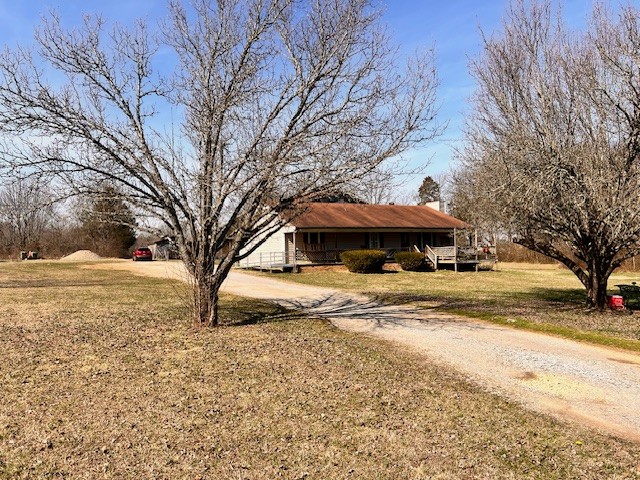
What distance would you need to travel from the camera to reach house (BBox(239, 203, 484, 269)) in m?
30.9

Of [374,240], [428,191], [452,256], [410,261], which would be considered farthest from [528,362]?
[428,191]

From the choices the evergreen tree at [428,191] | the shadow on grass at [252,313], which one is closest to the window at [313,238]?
the shadow on grass at [252,313]

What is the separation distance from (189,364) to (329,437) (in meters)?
3.24

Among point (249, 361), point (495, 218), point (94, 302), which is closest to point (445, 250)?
point (495, 218)

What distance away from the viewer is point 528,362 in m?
7.35

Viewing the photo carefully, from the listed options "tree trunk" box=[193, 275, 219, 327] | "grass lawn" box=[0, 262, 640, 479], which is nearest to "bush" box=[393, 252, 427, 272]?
"tree trunk" box=[193, 275, 219, 327]

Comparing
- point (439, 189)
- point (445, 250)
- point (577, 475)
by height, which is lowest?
point (577, 475)

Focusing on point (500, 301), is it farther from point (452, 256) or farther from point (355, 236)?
point (355, 236)

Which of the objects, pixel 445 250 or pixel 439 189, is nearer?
pixel 445 250

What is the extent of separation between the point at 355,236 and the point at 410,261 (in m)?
4.97

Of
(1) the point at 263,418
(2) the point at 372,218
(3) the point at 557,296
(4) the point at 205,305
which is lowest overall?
(1) the point at 263,418

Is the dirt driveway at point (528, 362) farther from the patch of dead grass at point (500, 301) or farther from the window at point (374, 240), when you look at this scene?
the window at point (374, 240)

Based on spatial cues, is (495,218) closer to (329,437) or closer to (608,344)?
(608,344)

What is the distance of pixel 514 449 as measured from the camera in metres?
4.25
